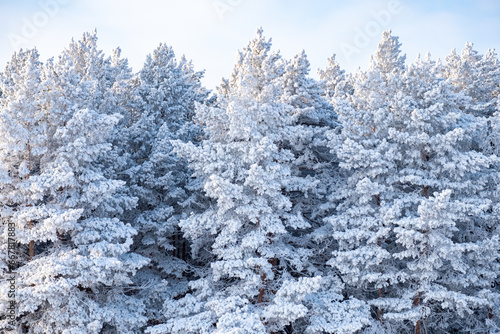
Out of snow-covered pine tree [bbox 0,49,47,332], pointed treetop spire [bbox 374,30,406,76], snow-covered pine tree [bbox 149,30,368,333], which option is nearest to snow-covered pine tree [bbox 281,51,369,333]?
snow-covered pine tree [bbox 149,30,368,333]

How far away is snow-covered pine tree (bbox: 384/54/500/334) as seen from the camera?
13938 mm

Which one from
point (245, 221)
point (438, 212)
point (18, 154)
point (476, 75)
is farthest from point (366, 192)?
point (476, 75)

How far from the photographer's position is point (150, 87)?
21.8m

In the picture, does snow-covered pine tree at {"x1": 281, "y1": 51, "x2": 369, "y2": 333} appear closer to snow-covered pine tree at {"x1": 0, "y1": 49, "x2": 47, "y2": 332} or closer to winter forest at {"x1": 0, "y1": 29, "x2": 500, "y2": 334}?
winter forest at {"x1": 0, "y1": 29, "x2": 500, "y2": 334}

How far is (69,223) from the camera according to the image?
11969 millimetres

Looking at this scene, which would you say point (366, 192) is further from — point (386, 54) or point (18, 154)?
point (18, 154)

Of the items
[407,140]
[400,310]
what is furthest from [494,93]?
[400,310]

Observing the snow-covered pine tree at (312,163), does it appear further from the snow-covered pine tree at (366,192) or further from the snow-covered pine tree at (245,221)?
the snow-covered pine tree at (366,192)

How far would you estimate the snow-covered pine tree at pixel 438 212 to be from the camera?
13938 millimetres

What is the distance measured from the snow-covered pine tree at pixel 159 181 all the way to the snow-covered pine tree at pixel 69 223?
226 cm

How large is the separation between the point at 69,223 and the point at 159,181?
19.3 feet

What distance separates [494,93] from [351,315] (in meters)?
21.2

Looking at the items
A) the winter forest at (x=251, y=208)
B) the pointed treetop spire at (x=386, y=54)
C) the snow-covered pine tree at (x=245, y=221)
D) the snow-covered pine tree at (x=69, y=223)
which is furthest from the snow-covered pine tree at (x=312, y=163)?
the snow-covered pine tree at (x=69, y=223)

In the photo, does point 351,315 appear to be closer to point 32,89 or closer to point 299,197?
point 299,197
